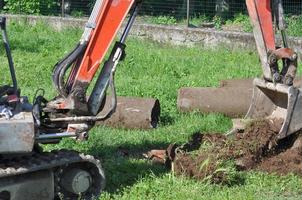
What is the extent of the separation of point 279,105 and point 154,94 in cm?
307

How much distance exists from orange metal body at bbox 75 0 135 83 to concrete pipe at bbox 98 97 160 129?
223cm

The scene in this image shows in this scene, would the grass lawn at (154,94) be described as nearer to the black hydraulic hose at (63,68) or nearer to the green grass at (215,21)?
the black hydraulic hose at (63,68)

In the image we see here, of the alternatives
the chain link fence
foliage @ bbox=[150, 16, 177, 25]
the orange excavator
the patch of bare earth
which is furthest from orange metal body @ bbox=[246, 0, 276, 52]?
foliage @ bbox=[150, 16, 177, 25]

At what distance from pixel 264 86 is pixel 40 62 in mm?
6527

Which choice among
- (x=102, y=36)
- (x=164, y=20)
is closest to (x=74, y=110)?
(x=102, y=36)

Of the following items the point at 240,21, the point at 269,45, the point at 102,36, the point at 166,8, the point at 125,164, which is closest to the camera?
the point at 102,36

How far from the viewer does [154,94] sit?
11305 millimetres

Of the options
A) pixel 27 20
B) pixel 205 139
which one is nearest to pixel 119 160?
pixel 205 139

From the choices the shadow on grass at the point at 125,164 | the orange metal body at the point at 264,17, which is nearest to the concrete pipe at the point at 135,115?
the shadow on grass at the point at 125,164

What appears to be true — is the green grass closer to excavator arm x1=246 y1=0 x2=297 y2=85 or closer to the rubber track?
excavator arm x1=246 y1=0 x2=297 y2=85

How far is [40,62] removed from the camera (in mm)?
14125

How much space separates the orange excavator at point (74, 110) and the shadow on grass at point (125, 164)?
43cm

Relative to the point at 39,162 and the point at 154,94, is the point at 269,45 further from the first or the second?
the point at 154,94

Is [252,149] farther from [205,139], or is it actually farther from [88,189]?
[88,189]
